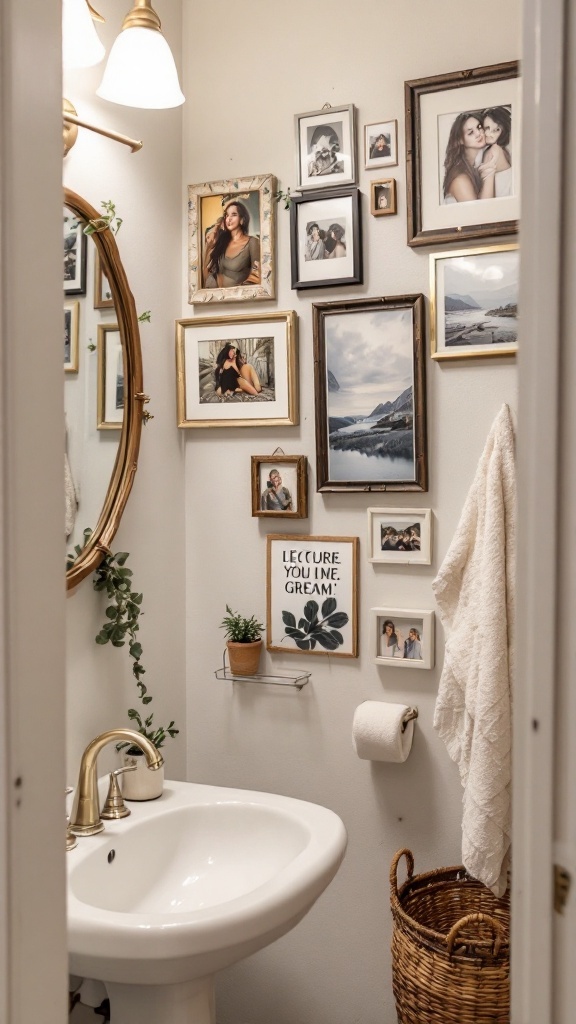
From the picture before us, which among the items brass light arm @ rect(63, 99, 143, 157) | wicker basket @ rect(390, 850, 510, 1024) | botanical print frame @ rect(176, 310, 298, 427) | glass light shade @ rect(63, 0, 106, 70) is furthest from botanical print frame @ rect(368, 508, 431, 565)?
glass light shade @ rect(63, 0, 106, 70)

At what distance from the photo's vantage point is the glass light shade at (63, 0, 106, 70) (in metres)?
1.45

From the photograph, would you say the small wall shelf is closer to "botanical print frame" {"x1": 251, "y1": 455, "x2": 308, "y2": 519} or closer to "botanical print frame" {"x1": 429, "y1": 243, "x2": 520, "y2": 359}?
"botanical print frame" {"x1": 251, "y1": 455, "x2": 308, "y2": 519}

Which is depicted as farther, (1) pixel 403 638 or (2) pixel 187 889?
(1) pixel 403 638

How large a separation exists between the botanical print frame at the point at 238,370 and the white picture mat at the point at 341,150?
285 mm

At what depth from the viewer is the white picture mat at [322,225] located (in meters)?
1.83

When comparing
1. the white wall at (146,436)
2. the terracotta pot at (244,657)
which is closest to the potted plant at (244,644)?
the terracotta pot at (244,657)

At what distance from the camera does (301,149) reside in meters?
1.86

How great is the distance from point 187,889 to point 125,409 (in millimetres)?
917

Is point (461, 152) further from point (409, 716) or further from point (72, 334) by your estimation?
point (409, 716)

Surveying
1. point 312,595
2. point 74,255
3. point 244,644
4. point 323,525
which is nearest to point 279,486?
point 323,525

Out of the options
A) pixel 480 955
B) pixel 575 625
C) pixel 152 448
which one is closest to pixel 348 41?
pixel 152 448

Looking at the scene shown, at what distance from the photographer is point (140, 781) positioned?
5.39 feet

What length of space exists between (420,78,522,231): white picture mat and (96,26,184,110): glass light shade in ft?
1.75

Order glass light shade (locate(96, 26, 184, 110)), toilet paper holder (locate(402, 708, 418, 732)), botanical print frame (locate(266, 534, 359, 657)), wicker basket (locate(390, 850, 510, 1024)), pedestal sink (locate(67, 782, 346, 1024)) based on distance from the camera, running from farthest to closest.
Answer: botanical print frame (locate(266, 534, 359, 657)), toilet paper holder (locate(402, 708, 418, 732)), glass light shade (locate(96, 26, 184, 110)), wicker basket (locate(390, 850, 510, 1024)), pedestal sink (locate(67, 782, 346, 1024))
